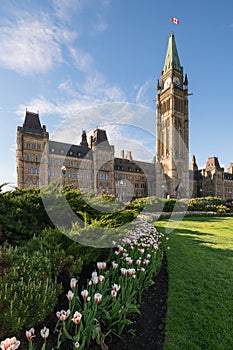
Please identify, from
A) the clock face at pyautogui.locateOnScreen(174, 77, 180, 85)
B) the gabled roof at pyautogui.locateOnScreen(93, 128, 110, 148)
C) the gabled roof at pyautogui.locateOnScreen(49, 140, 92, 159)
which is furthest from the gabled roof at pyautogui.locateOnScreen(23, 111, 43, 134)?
the clock face at pyautogui.locateOnScreen(174, 77, 180, 85)

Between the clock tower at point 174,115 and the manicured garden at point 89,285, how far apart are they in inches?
1998

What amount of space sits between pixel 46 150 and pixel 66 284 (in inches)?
1829

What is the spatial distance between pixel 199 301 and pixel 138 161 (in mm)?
55513

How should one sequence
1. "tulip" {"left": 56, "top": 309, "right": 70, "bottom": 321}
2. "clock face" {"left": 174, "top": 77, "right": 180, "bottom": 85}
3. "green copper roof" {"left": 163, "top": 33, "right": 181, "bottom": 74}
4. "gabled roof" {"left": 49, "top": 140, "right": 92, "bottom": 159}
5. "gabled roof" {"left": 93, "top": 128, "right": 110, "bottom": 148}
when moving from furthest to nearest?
"green copper roof" {"left": 163, "top": 33, "right": 181, "bottom": 74} → "clock face" {"left": 174, "top": 77, "right": 180, "bottom": 85} → "gabled roof" {"left": 93, "top": 128, "right": 110, "bottom": 148} → "gabled roof" {"left": 49, "top": 140, "right": 92, "bottom": 159} → "tulip" {"left": 56, "top": 309, "right": 70, "bottom": 321}

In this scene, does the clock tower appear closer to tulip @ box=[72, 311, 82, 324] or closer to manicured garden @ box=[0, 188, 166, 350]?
manicured garden @ box=[0, 188, 166, 350]

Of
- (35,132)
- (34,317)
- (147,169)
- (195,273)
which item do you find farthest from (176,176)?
(34,317)

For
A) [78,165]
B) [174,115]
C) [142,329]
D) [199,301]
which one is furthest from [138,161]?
[142,329]

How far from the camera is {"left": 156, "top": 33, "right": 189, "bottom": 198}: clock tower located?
60031 millimetres

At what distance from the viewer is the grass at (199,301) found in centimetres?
342

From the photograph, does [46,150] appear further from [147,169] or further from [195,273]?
[195,273]

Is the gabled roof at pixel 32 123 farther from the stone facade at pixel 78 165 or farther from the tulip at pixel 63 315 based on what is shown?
the tulip at pixel 63 315

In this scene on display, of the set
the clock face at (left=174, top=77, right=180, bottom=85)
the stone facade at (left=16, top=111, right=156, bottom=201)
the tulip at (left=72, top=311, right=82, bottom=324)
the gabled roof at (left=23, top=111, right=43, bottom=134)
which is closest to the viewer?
the tulip at (left=72, top=311, right=82, bottom=324)

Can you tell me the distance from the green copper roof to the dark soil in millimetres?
84167

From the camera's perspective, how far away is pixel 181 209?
83.0 feet
